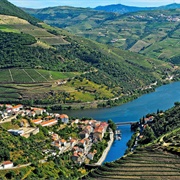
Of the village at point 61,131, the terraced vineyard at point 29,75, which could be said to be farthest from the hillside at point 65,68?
the village at point 61,131

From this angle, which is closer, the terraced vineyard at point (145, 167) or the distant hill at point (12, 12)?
the terraced vineyard at point (145, 167)

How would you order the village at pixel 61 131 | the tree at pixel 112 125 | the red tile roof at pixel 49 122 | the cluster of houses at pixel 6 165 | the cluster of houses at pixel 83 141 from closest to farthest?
the cluster of houses at pixel 6 165 → the village at pixel 61 131 → the cluster of houses at pixel 83 141 → the red tile roof at pixel 49 122 → the tree at pixel 112 125

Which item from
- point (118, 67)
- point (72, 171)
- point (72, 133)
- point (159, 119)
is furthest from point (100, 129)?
point (118, 67)

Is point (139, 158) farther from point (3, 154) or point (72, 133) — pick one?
point (72, 133)

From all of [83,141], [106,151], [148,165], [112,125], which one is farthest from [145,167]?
[112,125]

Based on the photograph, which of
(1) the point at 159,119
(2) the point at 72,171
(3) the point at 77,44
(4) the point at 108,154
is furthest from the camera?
(3) the point at 77,44

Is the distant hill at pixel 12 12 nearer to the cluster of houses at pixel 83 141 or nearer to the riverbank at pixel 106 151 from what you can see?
the cluster of houses at pixel 83 141

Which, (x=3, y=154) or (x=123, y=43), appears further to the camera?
(x=123, y=43)
